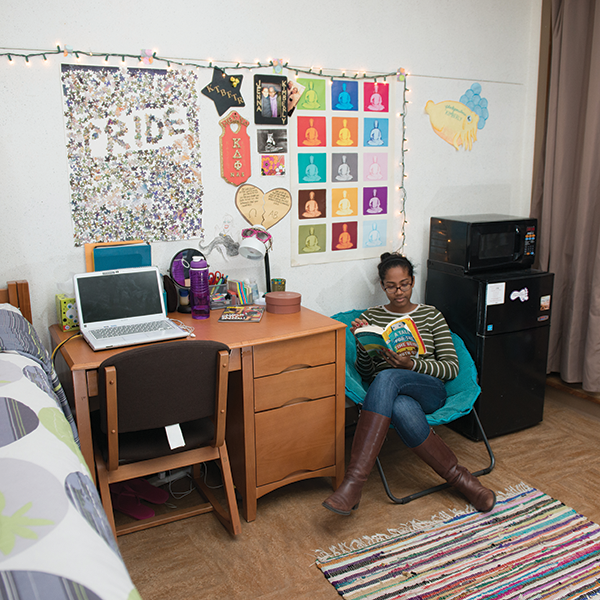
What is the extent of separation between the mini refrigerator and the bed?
77.8 inches

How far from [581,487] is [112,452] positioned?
1.90m

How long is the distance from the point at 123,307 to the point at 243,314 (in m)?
0.48

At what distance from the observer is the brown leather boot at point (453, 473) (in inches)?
87.7

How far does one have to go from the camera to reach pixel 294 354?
217cm

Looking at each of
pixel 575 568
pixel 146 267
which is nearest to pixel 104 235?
pixel 146 267

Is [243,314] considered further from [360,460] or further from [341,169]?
[341,169]

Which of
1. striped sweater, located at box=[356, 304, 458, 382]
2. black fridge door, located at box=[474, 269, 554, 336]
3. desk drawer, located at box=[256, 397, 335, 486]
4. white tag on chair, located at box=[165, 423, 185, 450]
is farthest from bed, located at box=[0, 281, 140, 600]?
black fridge door, located at box=[474, 269, 554, 336]

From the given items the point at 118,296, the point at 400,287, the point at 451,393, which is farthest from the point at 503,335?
the point at 118,296

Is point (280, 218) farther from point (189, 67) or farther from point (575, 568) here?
point (575, 568)

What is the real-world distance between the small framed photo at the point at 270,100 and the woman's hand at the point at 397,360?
1166mm

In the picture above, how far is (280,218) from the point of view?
2.71 metres

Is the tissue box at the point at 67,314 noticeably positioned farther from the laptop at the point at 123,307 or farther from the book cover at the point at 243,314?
the book cover at the point at 243,314

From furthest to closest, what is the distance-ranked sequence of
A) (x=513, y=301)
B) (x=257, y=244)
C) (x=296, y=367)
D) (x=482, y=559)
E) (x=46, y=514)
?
(x=513, y=301) < (x=257, y=244) < (x=296, y=367) < (x=482, y=559) < (x=46, y=514)

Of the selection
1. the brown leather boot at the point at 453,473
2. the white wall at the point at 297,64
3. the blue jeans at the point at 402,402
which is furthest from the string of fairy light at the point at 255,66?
the brown leather boot at the point at 453,473
